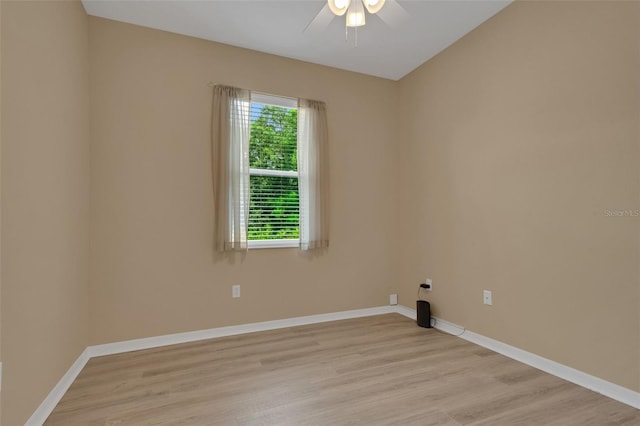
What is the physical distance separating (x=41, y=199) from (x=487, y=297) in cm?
336

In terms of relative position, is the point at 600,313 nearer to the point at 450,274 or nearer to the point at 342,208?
the point at 450,274

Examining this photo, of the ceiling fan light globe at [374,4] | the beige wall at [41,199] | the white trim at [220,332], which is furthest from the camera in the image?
the white trim at [220,332]

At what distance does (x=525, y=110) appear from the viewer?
2.54m

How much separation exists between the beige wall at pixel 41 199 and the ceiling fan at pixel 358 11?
163cm

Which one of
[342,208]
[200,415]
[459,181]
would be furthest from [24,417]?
[459,181]

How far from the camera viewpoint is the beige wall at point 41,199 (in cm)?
150

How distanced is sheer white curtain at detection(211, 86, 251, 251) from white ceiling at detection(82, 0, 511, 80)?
552mm

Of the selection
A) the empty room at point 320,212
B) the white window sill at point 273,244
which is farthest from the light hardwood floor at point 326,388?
the white window sill at point 273,244

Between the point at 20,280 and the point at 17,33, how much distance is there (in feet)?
4.05

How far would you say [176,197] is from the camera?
9.73 ft

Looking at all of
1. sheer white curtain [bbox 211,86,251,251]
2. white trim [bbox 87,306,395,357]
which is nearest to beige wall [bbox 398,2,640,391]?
white trim [bbox 87,306,395,357]

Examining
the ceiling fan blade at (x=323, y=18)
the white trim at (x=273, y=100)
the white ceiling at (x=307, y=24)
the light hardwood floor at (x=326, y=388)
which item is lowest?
the light hardwood floor at (x=326, y=388)

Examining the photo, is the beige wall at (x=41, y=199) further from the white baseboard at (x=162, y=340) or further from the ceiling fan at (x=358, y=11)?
the ceiling fan at (x=358, y=11)

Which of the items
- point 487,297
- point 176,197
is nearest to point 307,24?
point 176,197
